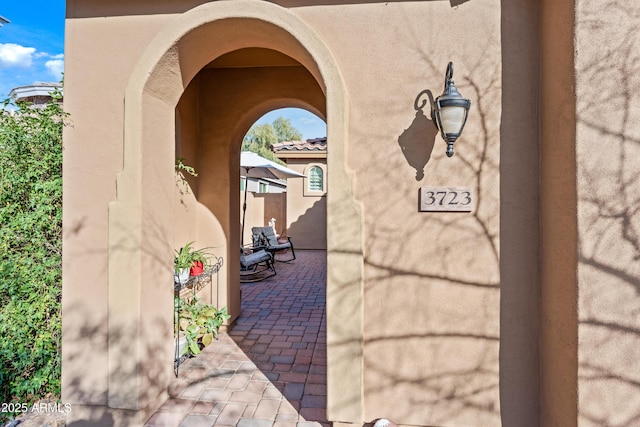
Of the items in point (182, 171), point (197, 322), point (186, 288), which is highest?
point (182, 171)

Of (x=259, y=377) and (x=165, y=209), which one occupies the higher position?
(x=165, y=209)

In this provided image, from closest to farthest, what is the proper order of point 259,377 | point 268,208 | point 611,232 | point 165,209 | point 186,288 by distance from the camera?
point 611,232
point 165,209
point 259,377
point 186,288
point 268,208

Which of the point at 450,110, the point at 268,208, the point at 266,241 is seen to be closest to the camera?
the point at 450,110

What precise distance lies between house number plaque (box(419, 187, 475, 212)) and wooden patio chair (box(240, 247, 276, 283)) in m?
6.02

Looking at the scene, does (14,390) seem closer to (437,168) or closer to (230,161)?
(230,161)

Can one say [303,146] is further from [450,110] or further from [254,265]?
[450,110]

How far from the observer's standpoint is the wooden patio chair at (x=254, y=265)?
27.2 feet

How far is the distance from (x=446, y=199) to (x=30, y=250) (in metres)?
4.33

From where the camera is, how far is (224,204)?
522cm

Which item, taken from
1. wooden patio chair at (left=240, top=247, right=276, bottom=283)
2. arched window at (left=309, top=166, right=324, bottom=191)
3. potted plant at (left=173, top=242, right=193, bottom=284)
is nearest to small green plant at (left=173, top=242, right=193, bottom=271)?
potted plant at (left=173, top=242, right=193, bottom=284)

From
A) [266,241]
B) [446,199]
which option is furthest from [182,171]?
[266,241]

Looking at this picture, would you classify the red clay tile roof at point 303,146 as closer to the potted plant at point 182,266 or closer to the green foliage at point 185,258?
the green foliage at point 185,258

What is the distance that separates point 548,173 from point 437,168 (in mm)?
898

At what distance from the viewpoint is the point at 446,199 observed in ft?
9.64
